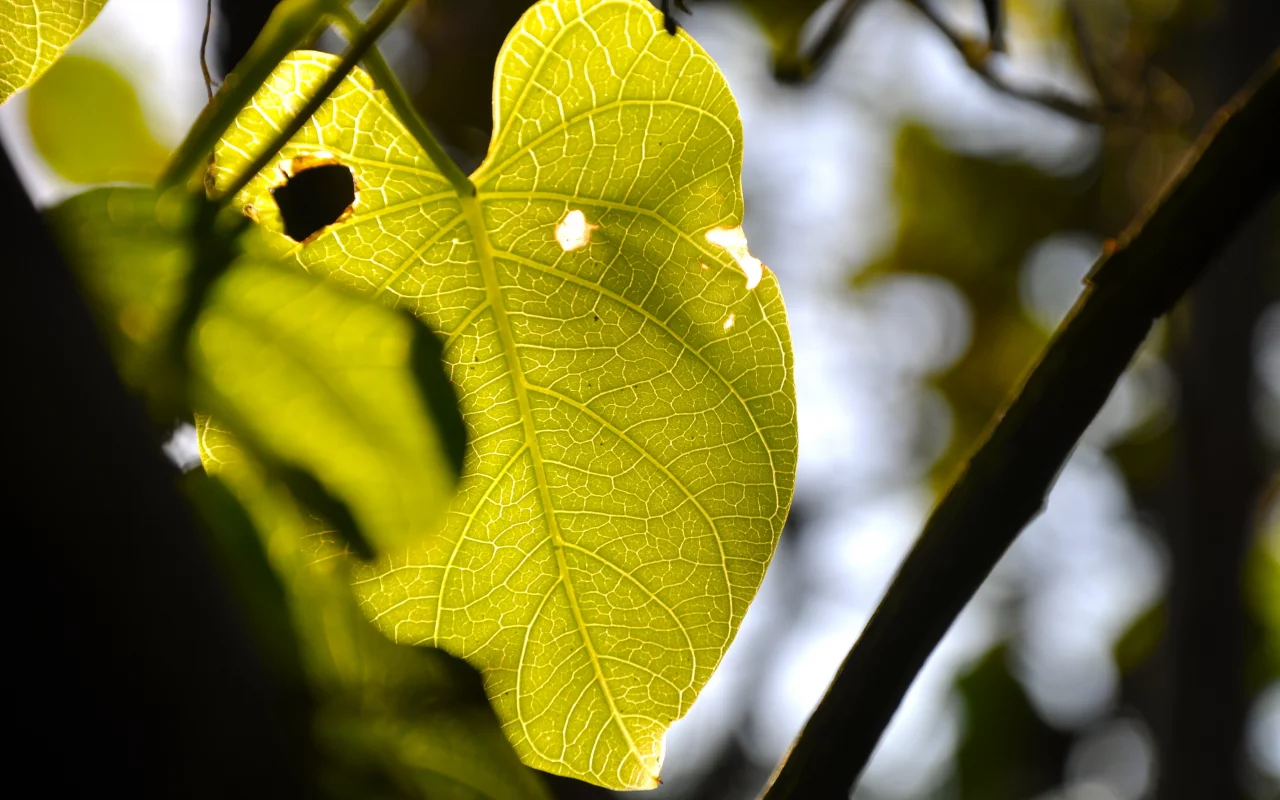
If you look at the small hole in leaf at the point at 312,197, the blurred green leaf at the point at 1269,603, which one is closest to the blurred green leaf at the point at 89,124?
the small hole in leaf at the point at 312,197

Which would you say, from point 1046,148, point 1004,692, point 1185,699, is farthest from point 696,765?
point 1046,148

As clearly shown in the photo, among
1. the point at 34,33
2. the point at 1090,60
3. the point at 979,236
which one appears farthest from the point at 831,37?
the point at 979,236

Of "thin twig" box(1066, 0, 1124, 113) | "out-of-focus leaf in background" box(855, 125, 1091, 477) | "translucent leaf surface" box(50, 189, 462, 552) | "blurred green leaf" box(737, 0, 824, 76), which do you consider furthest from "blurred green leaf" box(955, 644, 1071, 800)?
"translucent leaf surface" box(50, 189, 462, 552)

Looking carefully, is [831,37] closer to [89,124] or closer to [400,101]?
[400,101]

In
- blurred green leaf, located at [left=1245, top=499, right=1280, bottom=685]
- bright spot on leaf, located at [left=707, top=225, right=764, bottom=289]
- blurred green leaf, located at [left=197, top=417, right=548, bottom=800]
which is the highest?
blurred green leaf, located at [left=1245, top=499, right=1280, bottom=685]

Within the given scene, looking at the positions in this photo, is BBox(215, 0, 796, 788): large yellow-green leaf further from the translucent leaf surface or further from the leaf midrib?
the translucent leaf surface
